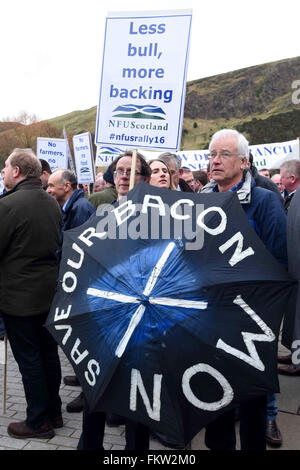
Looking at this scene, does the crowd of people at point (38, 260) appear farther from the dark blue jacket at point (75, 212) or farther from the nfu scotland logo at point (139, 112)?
the dark blue jacket at point (75, 212)

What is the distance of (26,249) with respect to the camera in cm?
343

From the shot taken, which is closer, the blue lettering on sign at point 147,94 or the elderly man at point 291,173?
the blue lettering on sign at point 147,94

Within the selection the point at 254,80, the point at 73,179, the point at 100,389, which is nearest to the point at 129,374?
A: the point at 100,389

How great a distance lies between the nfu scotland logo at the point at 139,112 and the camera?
3.73m

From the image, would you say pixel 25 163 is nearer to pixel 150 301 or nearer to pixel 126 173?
pixel 126 173

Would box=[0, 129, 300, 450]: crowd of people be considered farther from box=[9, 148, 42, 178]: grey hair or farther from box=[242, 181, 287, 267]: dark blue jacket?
box=[242, 181, 287, 267]: dark blue jacket

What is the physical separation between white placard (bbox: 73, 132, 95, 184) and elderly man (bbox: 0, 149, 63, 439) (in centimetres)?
710

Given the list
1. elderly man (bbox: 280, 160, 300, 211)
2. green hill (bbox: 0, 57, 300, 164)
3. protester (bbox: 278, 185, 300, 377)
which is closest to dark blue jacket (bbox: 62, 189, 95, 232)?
protester (bbox: 278, 185, 300, 377)

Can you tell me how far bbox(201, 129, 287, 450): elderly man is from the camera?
8.42 feet

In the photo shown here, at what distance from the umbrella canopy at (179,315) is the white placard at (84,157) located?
868 cm

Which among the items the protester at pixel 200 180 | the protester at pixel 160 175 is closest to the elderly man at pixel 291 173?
the protester at pixel 200 180

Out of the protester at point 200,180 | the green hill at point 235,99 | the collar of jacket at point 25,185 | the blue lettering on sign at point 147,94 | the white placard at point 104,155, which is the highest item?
the green hill at point 235,99
